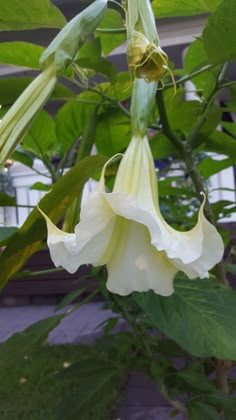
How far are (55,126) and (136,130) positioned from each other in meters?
0.57

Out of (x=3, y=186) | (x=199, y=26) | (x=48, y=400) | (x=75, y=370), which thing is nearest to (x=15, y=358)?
(x=75, y=370)

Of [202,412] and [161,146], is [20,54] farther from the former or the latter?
Answer: [202,412]

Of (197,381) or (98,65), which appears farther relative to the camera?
(197,381)

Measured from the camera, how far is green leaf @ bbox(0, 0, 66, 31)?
0.53 meters

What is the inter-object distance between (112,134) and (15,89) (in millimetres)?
234

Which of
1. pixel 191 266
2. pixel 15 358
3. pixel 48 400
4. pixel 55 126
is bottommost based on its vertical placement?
pixel 48 400

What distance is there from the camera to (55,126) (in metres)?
0.95

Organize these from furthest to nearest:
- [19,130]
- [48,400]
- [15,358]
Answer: [48,400] → [15,358] → [19,130]

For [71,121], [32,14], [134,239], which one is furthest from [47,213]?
[71,121]

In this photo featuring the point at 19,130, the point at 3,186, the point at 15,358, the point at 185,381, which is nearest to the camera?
the point at 19,130

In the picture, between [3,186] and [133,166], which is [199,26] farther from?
[133,166]

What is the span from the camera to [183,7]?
654 millimetres

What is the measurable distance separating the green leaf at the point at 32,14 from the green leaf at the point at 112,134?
271 mm

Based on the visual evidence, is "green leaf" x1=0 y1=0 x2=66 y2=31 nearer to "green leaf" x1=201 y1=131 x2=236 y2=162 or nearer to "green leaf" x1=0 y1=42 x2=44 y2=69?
"green leaf" x1=0 y1=42 x2=44 y2=69
